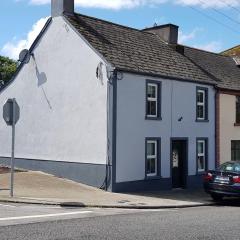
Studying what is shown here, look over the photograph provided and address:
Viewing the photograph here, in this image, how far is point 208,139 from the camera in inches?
958

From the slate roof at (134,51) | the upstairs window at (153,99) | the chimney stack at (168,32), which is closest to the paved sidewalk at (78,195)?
the upstairs window at (153,99)

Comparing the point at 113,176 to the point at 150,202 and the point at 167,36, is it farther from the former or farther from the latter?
the point at 167,36

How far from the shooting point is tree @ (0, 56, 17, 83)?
50281 mm

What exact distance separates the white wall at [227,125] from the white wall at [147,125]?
37.8 inches

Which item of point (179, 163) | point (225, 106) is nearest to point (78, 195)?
point (179, 163)

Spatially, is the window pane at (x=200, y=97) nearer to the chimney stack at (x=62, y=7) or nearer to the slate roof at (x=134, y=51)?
the slate roof at (x=134, y=51)

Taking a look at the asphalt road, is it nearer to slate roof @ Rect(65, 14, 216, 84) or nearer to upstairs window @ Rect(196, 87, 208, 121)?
slate roof @ Rect(65, 14, 216, 84)

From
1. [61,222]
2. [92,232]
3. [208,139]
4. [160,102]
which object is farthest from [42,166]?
[92,232]

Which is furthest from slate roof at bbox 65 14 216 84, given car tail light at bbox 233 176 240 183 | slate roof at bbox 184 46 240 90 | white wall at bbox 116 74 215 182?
car tail light at bbox 233 176 240 183

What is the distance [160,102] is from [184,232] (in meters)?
11.5

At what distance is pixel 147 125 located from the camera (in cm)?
2098

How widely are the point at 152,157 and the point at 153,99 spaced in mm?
2380

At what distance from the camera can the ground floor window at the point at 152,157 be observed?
69.4 feet

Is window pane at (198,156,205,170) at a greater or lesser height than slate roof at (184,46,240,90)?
lesser
